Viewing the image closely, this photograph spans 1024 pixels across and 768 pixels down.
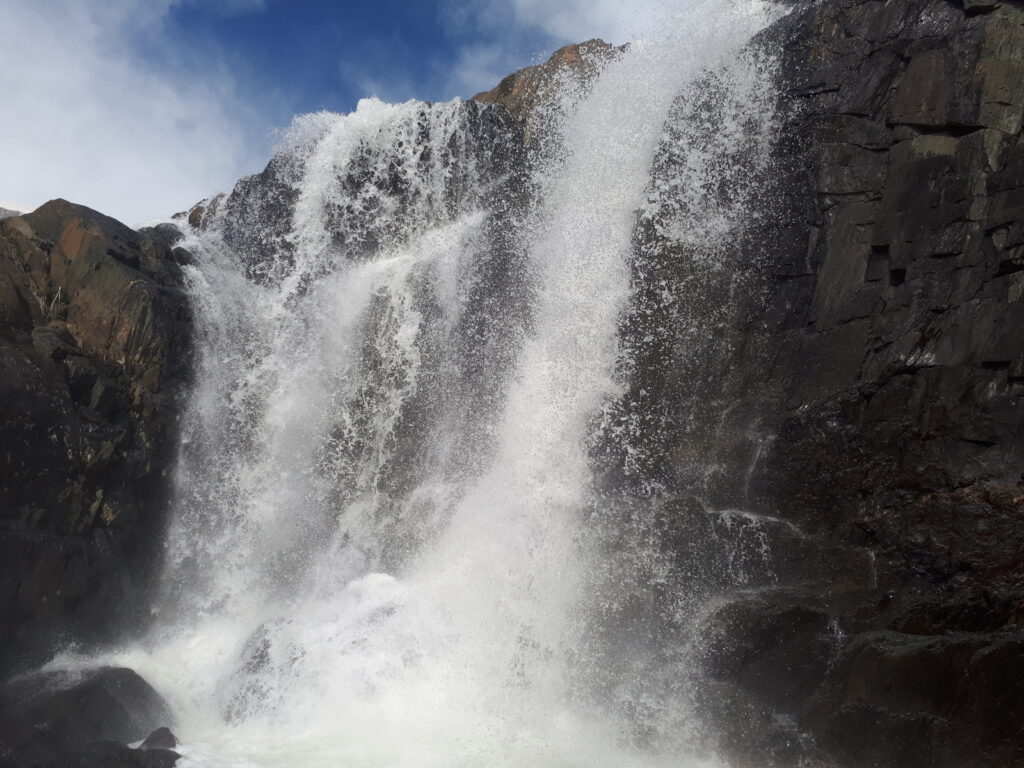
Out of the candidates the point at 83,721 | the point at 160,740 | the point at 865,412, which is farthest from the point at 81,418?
the point at 865,412

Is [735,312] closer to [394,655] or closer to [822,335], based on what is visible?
[822,335]

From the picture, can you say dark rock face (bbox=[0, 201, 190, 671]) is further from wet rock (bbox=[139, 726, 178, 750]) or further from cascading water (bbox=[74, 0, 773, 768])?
wet rock (bbox=[139, 726, 178, 750])

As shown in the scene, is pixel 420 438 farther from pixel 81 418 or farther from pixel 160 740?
pixel 160 740

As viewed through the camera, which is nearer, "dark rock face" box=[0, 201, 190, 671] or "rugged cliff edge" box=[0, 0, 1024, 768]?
"rugged cliff edge" box=[0, 0, 1024, 768]

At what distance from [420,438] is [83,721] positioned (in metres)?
6.21

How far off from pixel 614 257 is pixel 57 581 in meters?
9.79

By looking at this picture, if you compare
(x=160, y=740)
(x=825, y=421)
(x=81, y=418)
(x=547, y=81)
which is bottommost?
(x=160, y=740)

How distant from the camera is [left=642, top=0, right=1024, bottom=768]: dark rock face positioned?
8.98m

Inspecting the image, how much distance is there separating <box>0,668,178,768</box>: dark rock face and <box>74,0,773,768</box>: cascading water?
1.88ft

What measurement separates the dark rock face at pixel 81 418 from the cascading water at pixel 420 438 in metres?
0.70

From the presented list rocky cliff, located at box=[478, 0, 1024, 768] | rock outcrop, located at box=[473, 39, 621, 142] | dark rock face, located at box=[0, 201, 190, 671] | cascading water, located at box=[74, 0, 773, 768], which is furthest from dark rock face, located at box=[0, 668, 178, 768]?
rock outcrop, located at box=[473, 39, 621, 142]

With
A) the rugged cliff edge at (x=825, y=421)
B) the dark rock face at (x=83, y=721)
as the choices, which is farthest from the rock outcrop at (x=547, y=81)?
the dark rock face at (x=83, y=721)

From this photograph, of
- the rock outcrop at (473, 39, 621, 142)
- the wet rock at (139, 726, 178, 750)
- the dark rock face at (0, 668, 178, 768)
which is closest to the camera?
the dark rock face at (0, 668, 178, 768)

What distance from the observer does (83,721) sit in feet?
34.1
